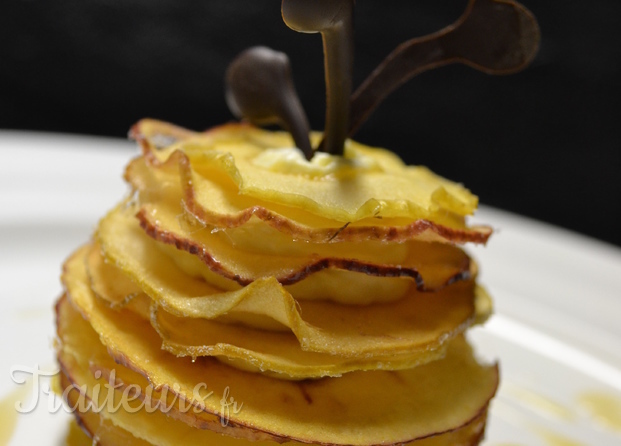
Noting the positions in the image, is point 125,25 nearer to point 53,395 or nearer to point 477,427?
point 53,395

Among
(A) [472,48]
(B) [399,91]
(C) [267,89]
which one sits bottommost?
(B) [399,91]

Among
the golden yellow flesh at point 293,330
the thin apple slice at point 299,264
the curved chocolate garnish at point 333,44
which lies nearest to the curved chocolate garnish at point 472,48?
the curved chocolate garnish at point 333,44

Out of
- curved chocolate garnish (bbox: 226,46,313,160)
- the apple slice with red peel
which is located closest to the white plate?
the apple slice with red peel

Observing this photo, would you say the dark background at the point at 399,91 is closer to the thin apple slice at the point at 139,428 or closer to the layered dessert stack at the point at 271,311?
the layered dessert stack at the point at 271,311

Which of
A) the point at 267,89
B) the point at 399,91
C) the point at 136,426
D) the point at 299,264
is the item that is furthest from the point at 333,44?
the point at 399,91

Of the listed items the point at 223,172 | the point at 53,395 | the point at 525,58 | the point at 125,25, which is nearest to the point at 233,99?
the point at 223,172

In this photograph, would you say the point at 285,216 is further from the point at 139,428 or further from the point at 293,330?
the point at 139,428
